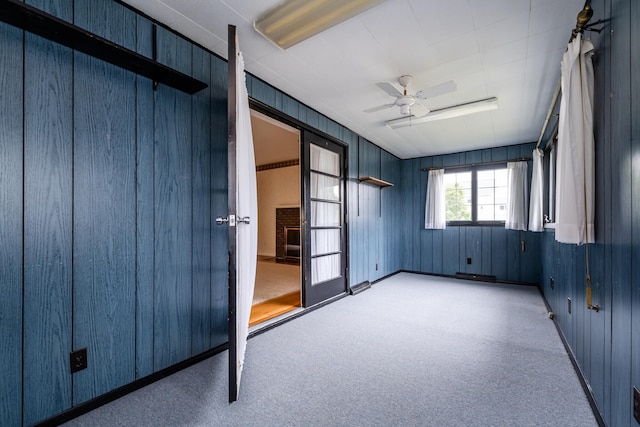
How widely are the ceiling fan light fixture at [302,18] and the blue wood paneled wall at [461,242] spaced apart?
4580 mm

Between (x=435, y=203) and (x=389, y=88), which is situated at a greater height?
(x=389, y=88)

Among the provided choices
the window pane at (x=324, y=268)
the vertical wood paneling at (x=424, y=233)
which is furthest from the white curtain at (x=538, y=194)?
the window pane at (x=324, y=268)

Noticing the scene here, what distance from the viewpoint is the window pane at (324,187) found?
12.0 ft

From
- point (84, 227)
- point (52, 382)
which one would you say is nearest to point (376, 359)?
point (52, 382)

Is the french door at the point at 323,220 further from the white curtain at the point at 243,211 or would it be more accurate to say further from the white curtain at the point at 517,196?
the white curtain at the point at 517,196

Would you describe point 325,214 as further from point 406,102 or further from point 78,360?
point 78,360

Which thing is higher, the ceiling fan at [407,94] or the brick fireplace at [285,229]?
the ceiling fan at [407,94]

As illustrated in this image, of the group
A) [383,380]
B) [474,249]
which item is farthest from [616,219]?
[474,249]

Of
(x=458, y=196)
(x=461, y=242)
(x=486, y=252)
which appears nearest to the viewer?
(x=486, y=252)

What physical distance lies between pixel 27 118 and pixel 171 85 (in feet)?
2.89

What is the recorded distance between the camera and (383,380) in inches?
77.5

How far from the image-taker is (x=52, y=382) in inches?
60.4

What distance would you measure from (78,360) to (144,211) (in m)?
0.94

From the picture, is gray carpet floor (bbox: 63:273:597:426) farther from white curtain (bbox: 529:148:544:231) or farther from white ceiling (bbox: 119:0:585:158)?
white ceiling (bbox: 119:0:585:158)
